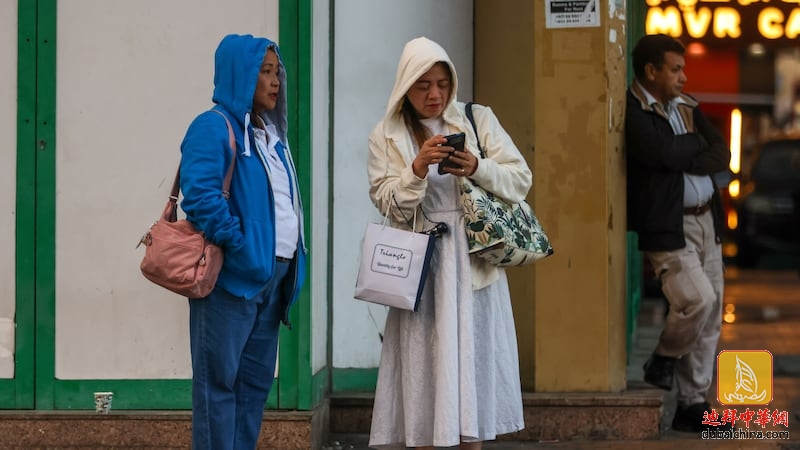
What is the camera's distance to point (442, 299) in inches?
192

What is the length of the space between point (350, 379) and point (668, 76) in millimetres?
2074

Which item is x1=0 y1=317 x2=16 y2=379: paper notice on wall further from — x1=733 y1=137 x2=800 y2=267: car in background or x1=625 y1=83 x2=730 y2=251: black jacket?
x1=733 y1=137 x2=800 y2=267: car in background

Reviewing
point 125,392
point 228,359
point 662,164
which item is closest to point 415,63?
point 228,359

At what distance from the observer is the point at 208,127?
14.6 feet

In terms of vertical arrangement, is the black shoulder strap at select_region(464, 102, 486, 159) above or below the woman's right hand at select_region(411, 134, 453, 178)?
above

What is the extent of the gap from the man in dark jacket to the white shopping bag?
1837 mm

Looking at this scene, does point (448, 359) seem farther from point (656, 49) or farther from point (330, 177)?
point (656, 49)

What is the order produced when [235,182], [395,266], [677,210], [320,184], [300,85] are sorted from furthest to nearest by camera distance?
[677,210]
[320,184]
[300,85]
[395,266]
[235,182]

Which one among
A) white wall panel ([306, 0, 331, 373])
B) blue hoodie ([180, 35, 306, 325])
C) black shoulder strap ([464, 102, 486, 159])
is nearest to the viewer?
blue hoodie ([180, 35, 306, 325])

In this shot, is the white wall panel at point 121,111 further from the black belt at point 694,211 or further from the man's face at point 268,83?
the black belt at point 694,211

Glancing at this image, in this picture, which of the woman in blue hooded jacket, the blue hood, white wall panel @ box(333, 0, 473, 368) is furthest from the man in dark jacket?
the blue hood

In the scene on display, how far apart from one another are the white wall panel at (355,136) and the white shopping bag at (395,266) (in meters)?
1.53

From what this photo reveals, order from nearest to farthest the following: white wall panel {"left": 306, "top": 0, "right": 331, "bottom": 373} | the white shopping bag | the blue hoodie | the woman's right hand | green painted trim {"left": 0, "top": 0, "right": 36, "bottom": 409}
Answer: the blue hoodie, the woman's right hand, the white shopping bag, green painted trim {"left": 0, "top": 0, "right": 36, "bottom": 409}, white wall panel {"left": 306, "top": 0, "right": 331, "bottom": 373}

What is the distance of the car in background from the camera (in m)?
16.8
